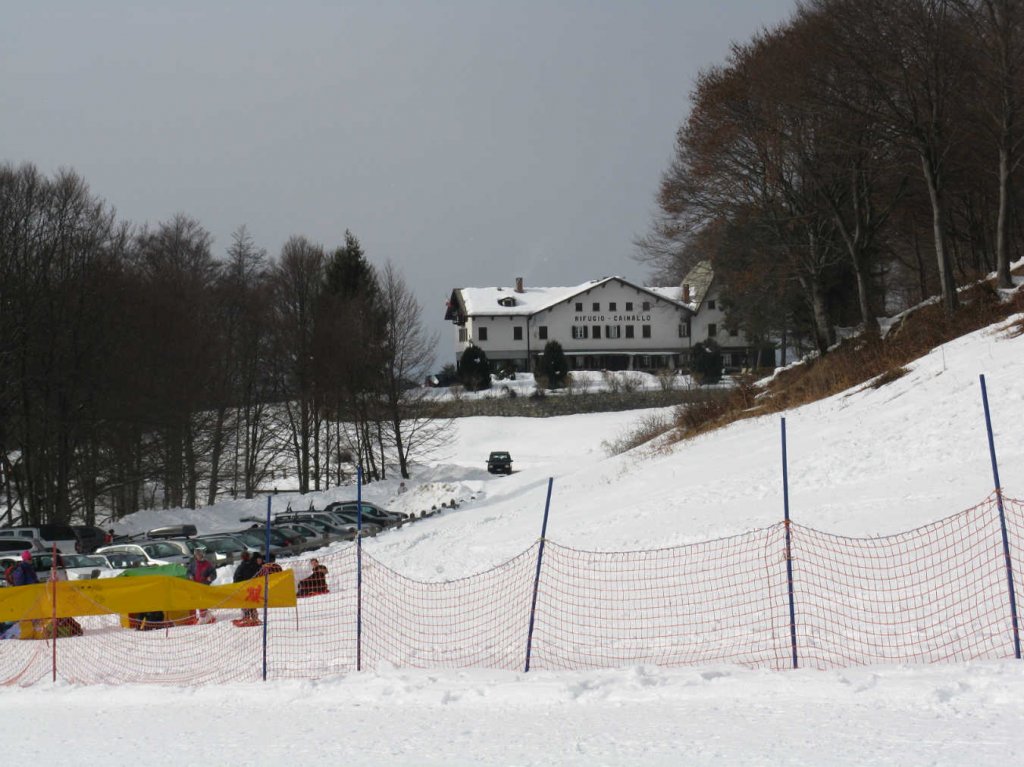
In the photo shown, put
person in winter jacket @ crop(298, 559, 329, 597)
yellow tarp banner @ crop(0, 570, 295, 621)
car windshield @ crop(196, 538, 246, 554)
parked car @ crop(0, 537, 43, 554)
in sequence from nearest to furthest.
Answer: yellow tarp banner @ crop(0, 570, 295, 621)
person in winter jacket @ crop(298, 559, 329, 597)
car windshield @ crop(196, 538, 246, 554)
parked car @ crop(0, 537, 43, 554)

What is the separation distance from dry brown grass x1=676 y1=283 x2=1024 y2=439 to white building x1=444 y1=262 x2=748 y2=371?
53946 millimetres

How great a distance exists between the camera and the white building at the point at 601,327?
9444 centimetres

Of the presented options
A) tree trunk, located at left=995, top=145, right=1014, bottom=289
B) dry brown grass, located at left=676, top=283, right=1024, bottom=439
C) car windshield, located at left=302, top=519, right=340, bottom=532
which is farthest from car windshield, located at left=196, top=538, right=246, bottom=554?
tree trunk, located at left=995, top=145, right=1014, bottom=289

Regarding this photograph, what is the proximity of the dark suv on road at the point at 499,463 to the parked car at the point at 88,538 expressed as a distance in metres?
26.1

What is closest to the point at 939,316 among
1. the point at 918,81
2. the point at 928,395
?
the point at 918,81

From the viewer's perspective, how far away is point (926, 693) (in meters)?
9.73

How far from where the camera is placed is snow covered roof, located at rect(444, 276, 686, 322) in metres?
94.1

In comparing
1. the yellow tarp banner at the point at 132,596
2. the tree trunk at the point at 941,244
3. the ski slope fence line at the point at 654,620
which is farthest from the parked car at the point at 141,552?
Answer: the tree trunk at the point at 941,244

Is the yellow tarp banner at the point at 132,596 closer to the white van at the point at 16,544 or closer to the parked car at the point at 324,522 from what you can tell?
the white van at the point at 16,544

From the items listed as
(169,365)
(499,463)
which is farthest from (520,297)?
(169,365)

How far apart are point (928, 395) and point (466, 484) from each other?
2796 centimetres

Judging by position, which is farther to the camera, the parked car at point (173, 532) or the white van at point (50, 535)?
the parked car at point (173, 532)

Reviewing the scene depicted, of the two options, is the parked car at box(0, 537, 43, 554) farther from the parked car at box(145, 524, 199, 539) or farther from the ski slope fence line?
the ski slope fence line

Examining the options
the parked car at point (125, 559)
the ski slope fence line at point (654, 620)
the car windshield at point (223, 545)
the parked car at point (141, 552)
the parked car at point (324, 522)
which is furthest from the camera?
the parked car at point (324, 522)
